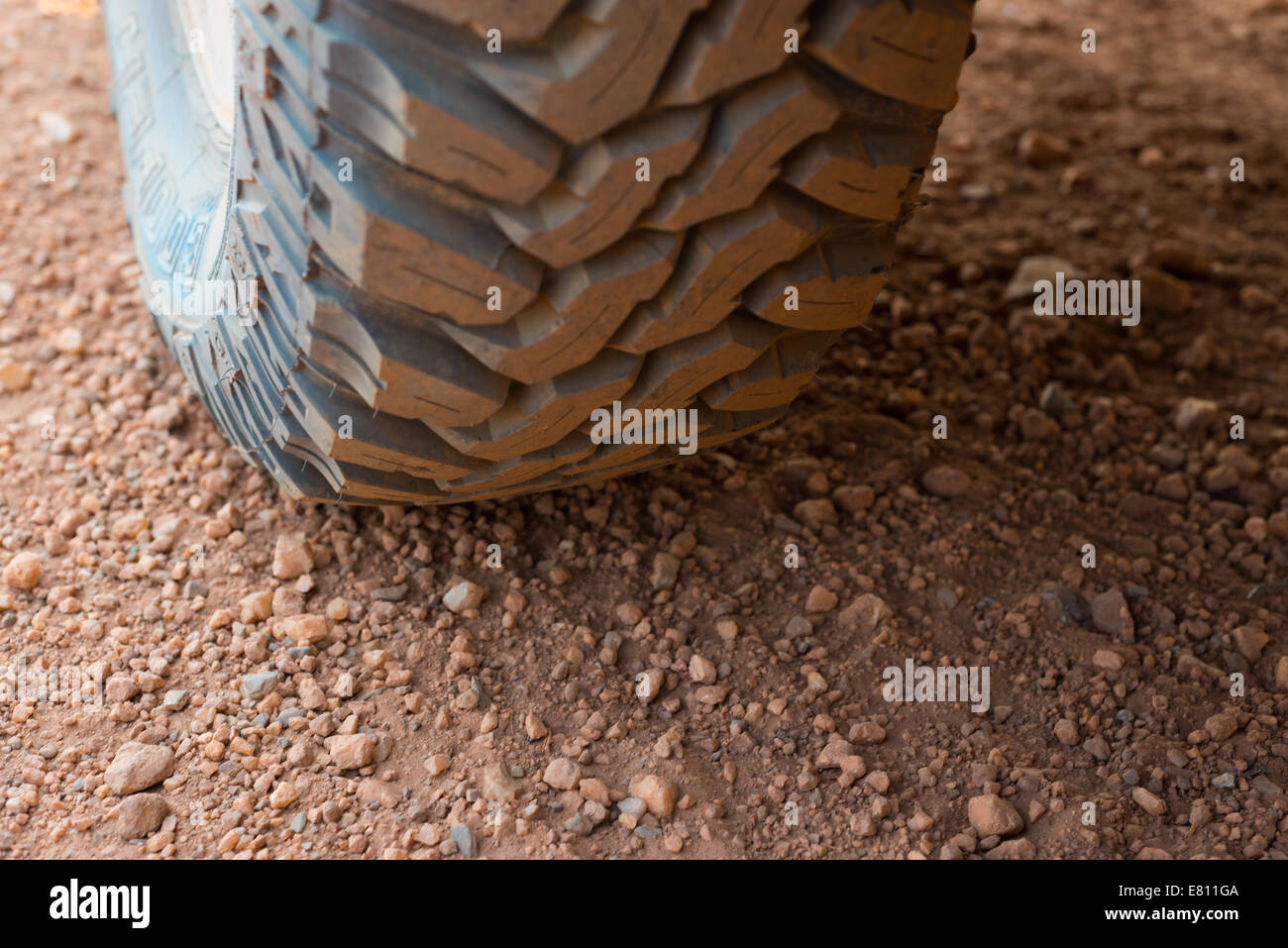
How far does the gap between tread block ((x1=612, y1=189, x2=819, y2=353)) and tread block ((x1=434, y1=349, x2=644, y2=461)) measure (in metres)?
0.03

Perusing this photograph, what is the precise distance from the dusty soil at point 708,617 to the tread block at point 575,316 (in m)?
0.38

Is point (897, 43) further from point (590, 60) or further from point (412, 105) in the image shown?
point (412, 105)

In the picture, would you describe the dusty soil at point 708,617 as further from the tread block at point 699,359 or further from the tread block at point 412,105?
the tread block at point 412,105

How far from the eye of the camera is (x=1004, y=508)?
4.71ft

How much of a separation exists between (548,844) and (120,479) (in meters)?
0.73

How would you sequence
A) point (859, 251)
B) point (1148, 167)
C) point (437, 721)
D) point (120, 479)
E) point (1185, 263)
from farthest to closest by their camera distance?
1. point (1148, 167)
2. point (1185, 263)
3. point (120, 479)
4. point (437, 721)
5. point (859, 251)

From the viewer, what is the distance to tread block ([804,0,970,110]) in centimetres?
84

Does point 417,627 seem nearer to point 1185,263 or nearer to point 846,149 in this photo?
point 846,149

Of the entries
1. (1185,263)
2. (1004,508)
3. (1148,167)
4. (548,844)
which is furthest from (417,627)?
(1148,167)

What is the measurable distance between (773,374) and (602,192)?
298 mm

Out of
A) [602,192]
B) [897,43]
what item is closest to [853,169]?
[897,43]

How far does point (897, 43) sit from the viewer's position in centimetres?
87

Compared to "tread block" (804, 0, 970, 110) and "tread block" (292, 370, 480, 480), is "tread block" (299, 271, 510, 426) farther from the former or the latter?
"tread block" (804, 0, 970, 110)

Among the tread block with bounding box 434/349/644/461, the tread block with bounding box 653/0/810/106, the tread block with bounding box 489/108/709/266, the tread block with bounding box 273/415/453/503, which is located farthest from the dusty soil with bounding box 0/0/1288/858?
the tread block with bounding box 653/0/810/106
